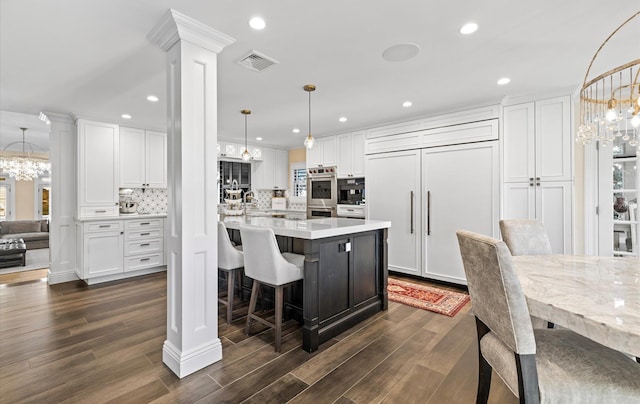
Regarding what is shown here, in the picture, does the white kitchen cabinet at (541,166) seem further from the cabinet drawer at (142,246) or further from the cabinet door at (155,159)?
the cabinet door at (155,159)

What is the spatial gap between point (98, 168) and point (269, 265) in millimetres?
3715

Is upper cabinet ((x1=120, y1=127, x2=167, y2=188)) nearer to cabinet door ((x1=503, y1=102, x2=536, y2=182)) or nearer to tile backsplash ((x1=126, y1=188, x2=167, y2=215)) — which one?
tile backsplash ((x1=126, y1=188, x2=167, y2=215))

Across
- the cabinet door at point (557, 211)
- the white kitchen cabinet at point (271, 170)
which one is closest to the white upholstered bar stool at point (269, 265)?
the cabinet door at point (557, 211)

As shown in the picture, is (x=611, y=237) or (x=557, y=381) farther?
(x=611, y=237)

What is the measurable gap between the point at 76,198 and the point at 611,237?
686 cm

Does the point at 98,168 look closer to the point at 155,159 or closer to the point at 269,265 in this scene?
the point at 155,159

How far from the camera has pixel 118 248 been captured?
14.6 feet

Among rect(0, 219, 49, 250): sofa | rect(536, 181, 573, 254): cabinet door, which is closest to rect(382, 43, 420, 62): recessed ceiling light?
rect(536, 181, 573, 254): cabinet door

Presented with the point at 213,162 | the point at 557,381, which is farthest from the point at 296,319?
the point at 557,381

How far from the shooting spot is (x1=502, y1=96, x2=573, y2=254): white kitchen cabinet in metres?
3.29

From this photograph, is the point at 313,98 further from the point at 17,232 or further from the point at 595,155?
the point at 17,232

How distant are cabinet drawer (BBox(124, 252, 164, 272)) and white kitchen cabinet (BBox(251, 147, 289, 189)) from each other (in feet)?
7.99

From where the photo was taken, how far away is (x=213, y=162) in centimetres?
217

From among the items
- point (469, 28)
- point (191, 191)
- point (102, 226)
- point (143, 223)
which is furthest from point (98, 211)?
point (469, 28)
